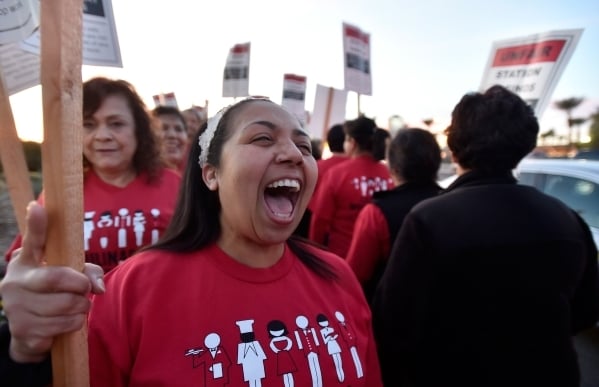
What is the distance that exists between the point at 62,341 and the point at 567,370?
1.81 metres

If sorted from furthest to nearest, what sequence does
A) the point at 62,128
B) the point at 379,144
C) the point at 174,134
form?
1. the point at 174,134
2. the point at 379,144
3. the point at 62,128

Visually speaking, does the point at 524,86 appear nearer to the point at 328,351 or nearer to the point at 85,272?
the point at 328,351

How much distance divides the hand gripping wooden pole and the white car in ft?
13.3

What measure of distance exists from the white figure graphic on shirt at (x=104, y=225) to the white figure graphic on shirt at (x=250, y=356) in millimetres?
1194

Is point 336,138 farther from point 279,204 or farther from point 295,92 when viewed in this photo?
point 279,204

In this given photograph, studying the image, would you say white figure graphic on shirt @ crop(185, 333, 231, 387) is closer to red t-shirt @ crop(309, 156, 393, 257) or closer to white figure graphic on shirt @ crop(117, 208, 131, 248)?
white figure graphic on shirt @ crop(117, 208, 131, 248)

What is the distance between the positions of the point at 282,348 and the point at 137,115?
182cm

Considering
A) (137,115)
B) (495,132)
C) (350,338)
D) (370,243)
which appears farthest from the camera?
(370,243)

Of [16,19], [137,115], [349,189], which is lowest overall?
[349,189]

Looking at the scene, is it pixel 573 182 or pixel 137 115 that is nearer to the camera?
pixel 137 115

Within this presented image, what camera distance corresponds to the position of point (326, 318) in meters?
1.38

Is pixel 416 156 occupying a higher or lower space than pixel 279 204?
higher

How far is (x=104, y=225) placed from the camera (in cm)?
214

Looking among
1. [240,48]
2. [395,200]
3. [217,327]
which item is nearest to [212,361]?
[217,327]
